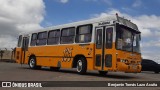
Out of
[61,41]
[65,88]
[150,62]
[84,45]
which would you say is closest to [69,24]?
[61,41]

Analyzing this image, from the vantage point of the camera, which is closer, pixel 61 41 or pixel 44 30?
pixel 61 41

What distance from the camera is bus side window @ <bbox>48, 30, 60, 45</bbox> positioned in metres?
20.7

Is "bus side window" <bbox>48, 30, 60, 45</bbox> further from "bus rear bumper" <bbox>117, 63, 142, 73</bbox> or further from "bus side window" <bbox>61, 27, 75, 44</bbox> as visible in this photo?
"bus rear bumper" <bbox>117, 63, 142, 73</bbox>

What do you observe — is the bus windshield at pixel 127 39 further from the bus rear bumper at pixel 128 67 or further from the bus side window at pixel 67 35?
the bus side window at pixel 67 35

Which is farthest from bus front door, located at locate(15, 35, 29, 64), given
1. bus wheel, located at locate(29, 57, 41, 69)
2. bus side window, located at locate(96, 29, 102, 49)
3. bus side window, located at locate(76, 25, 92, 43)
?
bus side window, located at locate(96, 29, 102, 49)

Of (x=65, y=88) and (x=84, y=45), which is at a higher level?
(x=84, y=45)

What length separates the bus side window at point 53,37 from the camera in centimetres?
2067

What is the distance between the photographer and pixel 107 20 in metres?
16.7

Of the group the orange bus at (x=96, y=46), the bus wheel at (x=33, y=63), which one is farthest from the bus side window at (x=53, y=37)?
the bus wheel at (x=33, y=63)

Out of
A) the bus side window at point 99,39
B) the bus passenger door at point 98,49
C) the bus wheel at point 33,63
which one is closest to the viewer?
the bus passenger door at point 98,49

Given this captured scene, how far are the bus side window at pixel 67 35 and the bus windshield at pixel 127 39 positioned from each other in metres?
3.63

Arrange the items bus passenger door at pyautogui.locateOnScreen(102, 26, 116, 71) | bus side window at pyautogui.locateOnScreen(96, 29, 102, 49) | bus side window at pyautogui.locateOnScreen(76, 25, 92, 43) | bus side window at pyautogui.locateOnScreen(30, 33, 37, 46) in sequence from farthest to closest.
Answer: bus side window at pyautogui.locateOnScreen(30, 33, 37, 46) < bus side window at pyautogui.locateOnScreen(76, 25, 92, 43) < bus side window at pyautogui.locateOnScreen(96, 29, 102, 49) < bus passenger door at pyautogui.locateOnScreen(102, 26, 116, 71)

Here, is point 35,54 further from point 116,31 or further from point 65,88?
point 65,88

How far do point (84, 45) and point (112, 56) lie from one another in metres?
2.37
